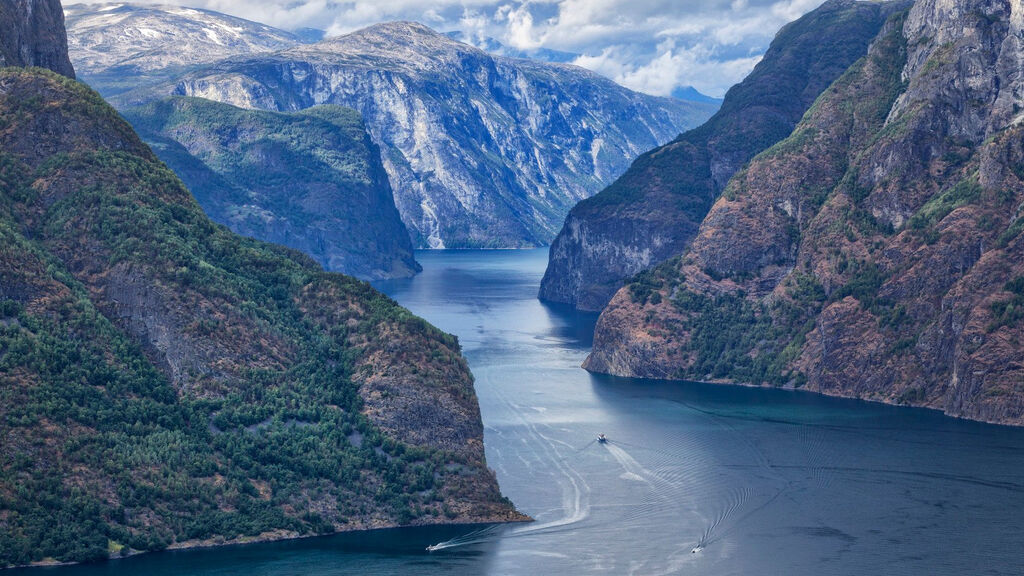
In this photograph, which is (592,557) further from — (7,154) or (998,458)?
(7,154)

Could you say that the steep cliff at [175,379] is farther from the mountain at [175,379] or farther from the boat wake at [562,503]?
the boat wake at [562,503]

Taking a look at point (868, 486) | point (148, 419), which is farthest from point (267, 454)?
point (868, 486)

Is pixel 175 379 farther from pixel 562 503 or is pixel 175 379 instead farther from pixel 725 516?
pixel 725 516

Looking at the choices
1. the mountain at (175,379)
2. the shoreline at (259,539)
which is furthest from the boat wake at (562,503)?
the mountain at (175,379)

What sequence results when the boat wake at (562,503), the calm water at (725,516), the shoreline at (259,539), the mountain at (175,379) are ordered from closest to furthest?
the shoreline at (259,539)
the calm water at (725,516)
the mountain at (175,379)
the boat wake at (562,503)

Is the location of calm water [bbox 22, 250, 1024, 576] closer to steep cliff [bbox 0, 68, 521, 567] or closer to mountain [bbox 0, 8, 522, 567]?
mountain [bbox 0, 8, 522, 567]

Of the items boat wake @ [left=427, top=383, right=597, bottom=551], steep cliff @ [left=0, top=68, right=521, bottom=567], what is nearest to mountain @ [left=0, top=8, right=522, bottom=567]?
steep cliff @ [left=0, top=68, right=521, bottom=567]

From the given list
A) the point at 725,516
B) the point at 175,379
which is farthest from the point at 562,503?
the point at 175,379
